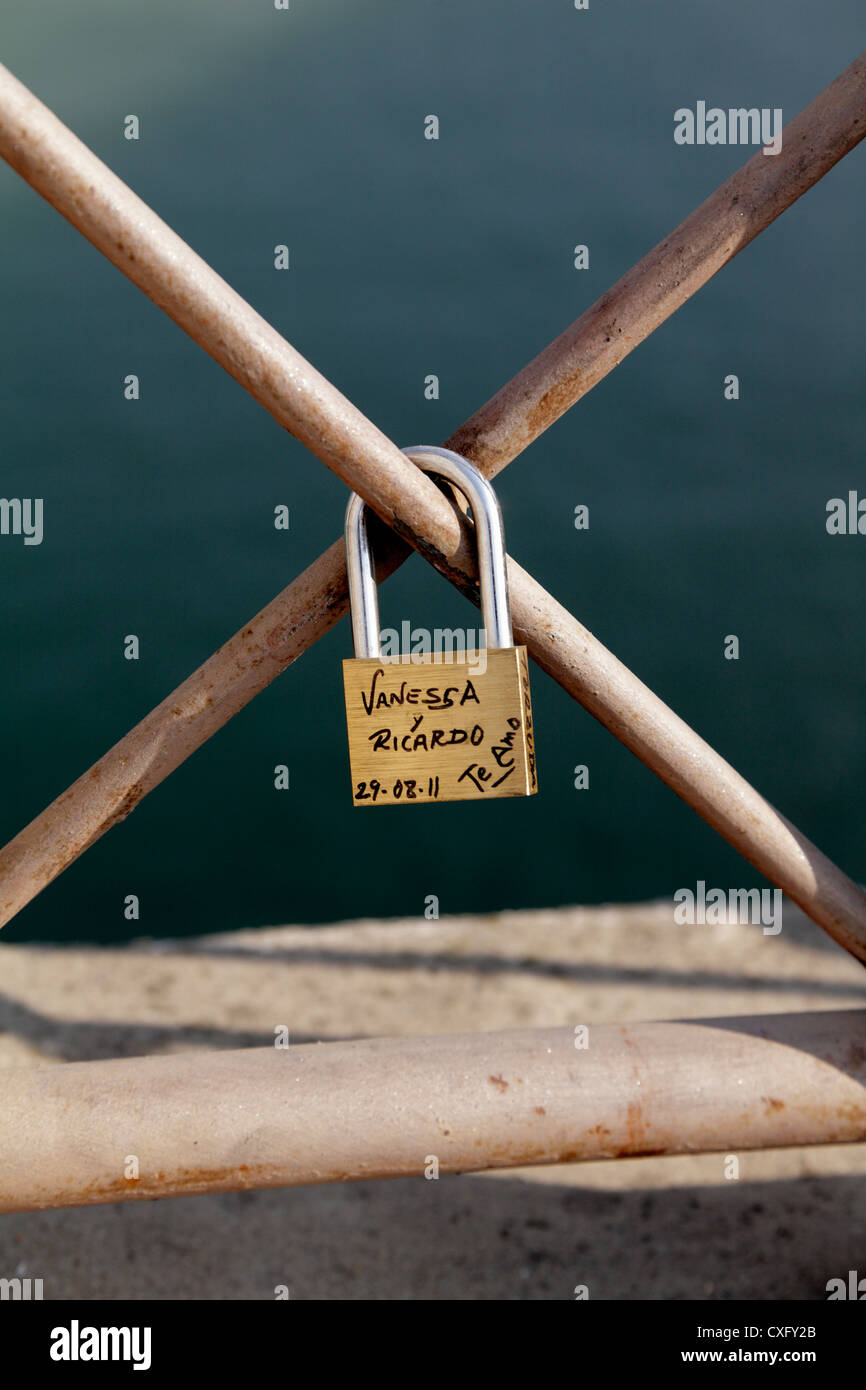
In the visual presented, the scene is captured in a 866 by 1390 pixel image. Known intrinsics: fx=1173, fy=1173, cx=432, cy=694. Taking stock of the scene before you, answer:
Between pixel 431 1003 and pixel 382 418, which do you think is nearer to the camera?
pixel 431 1003

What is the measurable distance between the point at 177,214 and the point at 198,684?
11.9ft

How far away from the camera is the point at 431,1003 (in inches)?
88.4

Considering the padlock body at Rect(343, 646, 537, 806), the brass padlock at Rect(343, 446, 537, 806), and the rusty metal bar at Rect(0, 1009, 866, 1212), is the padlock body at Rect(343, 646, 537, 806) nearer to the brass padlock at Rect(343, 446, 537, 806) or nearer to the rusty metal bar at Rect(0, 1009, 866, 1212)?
the brass padlock at Rect(343, 446, 537, 806)

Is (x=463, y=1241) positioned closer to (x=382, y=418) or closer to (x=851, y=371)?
(x=382, y=418)

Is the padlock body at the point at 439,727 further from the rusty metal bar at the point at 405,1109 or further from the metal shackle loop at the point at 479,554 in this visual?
the rusty metal bar at the point at 405,1109

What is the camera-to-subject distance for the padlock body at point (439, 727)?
0.90 meters

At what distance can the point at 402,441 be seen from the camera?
3.64 m

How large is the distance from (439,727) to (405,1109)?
307 millimetres

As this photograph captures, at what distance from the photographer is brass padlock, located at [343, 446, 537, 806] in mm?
892

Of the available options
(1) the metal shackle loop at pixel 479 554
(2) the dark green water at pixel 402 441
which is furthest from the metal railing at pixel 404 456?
(2) the dark green water at pixel 402 441

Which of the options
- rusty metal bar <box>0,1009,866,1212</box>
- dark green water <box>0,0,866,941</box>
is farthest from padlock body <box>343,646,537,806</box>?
dark green water <box>0,0,866,941</box>

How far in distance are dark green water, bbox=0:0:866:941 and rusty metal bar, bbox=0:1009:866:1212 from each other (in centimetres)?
201

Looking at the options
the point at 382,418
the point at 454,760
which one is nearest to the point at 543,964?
the point at 454,760

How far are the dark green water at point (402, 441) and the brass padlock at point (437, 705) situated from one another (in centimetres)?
210
